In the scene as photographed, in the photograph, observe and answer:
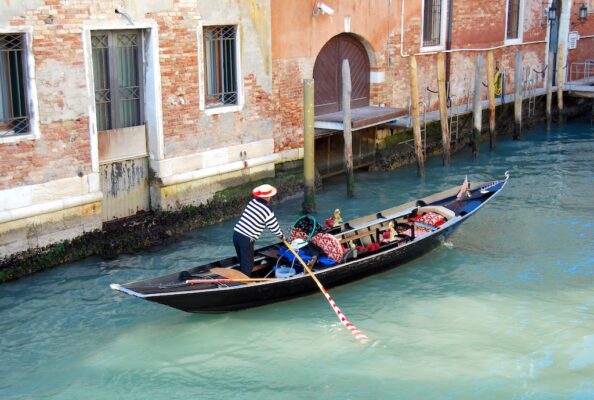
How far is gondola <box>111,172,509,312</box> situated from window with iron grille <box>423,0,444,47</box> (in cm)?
431

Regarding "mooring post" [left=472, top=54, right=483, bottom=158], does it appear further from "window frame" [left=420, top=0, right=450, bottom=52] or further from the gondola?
the gondola

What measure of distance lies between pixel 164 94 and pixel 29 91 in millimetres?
1479

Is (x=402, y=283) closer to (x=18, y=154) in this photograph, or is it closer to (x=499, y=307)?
(x=499, y=307)

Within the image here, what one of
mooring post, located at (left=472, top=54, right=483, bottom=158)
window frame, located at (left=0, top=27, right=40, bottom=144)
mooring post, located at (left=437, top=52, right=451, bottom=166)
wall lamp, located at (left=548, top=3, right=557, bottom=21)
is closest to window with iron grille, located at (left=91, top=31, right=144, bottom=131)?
window frame, located at (left=0, top=27, right=40, bottom=144)

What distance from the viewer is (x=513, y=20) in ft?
46.0

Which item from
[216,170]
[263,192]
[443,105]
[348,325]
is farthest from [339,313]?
[443,105]

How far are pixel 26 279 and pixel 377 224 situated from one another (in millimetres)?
3072

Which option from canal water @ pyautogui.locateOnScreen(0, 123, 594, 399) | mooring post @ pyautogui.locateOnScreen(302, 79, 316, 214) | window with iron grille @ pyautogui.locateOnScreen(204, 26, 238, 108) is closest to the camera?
canal water @ pyautogui.locateOnScreen(0, 123, 594, 399)

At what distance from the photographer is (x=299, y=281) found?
6.50 m

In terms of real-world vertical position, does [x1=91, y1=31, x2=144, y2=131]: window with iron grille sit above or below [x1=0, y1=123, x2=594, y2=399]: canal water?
above

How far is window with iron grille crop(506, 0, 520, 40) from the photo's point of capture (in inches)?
547

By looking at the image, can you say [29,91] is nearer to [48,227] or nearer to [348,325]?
[48,227]

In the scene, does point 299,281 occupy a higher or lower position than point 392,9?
lower

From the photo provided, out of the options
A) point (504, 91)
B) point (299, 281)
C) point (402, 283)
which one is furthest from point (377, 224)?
point (504, 91)
